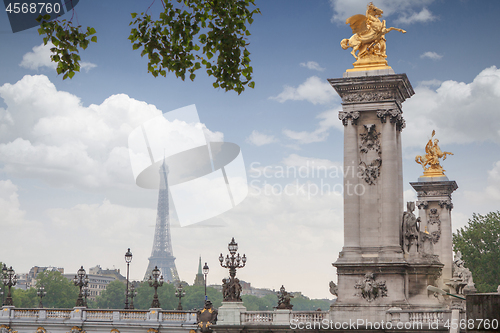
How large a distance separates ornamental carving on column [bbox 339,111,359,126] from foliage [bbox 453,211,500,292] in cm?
3877

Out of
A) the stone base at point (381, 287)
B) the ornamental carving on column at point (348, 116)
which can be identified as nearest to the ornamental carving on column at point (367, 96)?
the ornamental carving on column at point (348, 116)

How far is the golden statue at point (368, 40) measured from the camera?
35.4 m

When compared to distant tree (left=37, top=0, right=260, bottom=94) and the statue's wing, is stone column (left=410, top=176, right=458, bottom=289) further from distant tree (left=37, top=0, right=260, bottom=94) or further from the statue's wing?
distant tree (left=37, top=0, right=260, bottom=94)

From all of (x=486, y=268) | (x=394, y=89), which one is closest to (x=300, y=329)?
(x=394, y=89)

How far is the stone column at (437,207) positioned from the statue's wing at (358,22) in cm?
2284

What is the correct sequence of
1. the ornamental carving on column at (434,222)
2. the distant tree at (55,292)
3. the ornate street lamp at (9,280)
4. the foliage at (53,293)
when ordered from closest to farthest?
the ornate street lamp at (9,280) < the ornamental carving on column at (434,222) < the foliage at (53,293) < the distant tree at (55,292)

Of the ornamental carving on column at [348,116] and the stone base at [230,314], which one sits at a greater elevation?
the ornamental carving on column at [348,116]

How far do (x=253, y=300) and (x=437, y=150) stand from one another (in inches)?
5822

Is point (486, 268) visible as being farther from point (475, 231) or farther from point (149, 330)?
point (149, 330)

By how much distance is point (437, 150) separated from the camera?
5641 cm

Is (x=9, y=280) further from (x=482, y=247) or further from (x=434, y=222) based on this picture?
(x=482, y=247)

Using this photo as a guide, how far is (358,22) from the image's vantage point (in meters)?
35.8

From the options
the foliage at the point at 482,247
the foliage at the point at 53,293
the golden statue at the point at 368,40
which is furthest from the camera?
the foliage at the point at 53,293

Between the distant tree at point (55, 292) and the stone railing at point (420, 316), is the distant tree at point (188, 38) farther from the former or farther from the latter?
the distant tree at point (55, 292)
